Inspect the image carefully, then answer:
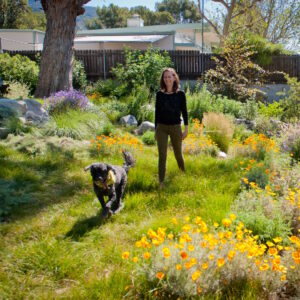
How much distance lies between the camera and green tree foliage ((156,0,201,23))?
5884cm

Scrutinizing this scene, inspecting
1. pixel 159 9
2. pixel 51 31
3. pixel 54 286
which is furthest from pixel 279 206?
pixel 159 9

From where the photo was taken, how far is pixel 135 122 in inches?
377

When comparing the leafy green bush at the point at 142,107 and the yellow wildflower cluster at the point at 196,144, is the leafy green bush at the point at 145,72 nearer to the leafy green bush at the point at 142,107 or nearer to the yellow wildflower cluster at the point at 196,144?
the leafy green bush at the point at 142,107

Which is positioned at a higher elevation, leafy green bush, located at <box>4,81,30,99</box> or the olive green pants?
leafy green bush, located at <box>4,81,30,99</box>

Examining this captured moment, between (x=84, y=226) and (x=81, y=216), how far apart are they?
1.13 ft

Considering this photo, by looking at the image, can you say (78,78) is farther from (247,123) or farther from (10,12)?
(10,12)

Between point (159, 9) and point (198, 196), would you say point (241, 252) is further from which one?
point (159, 9)

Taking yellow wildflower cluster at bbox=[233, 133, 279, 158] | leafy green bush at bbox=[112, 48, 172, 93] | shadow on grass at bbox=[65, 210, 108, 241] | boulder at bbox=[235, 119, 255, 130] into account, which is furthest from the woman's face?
leafy green bush at bbox=[112, 48, 172, 93]

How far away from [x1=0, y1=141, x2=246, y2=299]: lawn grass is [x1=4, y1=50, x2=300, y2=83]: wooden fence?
32.9ft

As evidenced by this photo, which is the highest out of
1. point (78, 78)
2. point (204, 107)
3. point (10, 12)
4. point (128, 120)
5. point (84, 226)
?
point (10, 12)

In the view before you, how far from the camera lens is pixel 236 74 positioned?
43.6 feet

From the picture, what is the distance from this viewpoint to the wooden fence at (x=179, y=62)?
52.9 feet

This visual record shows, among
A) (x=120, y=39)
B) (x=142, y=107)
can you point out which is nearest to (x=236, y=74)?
(x=142, y=107)

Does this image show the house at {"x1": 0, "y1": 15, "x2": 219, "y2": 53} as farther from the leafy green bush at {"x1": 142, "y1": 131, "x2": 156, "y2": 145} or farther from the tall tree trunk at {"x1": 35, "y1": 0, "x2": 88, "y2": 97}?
the leafy green bush at {"x1": 142, "y1": 131, "x2": 156, "y2": 145}
